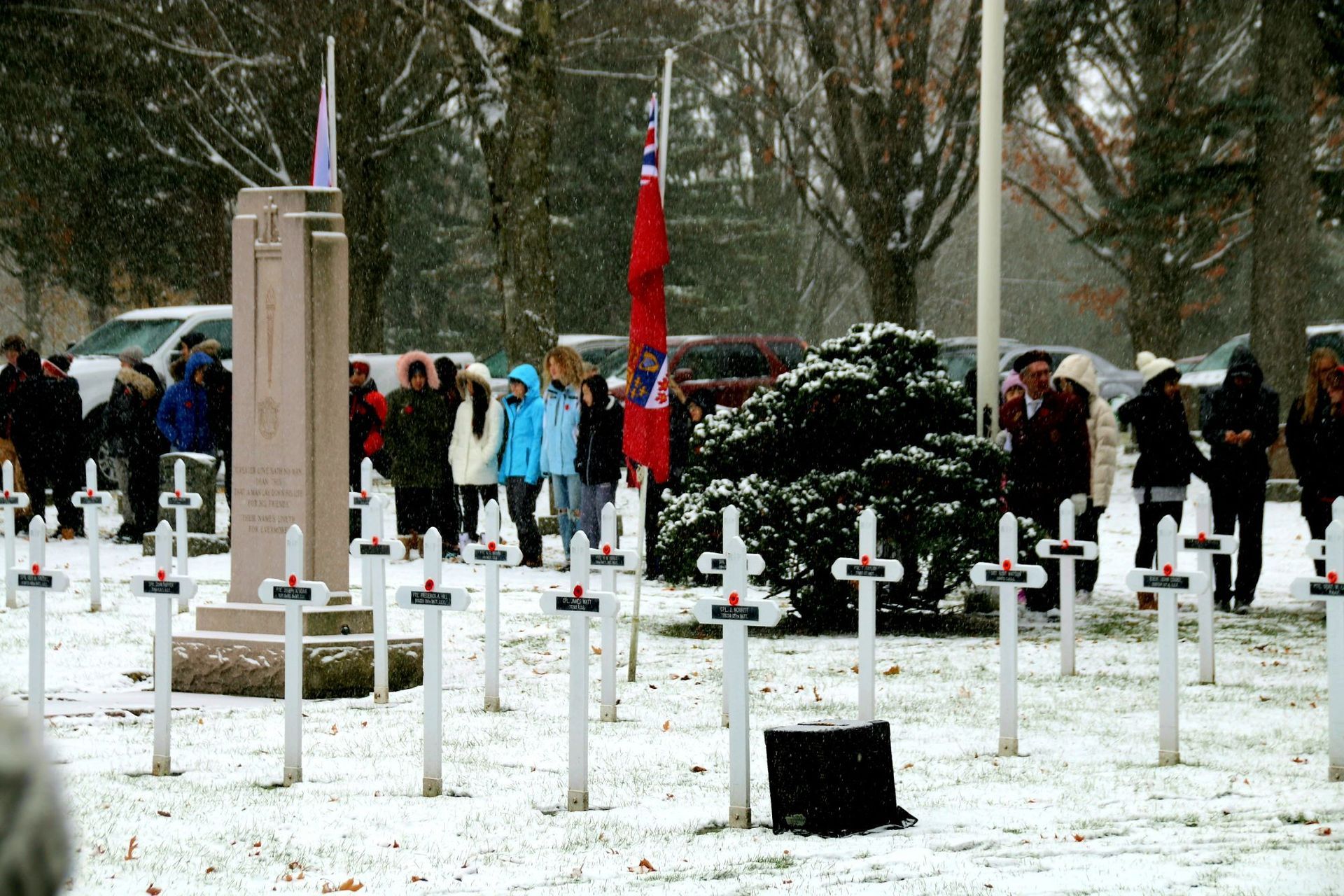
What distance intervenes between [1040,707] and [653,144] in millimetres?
3860

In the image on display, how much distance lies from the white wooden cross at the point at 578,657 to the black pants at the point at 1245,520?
7.74 meters

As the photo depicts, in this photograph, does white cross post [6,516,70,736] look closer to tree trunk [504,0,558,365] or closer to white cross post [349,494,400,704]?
white cross post [349,494,400,704]

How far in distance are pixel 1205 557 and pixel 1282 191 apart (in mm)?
13902

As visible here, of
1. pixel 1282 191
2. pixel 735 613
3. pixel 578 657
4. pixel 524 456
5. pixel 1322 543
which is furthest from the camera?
pixel 1282 191

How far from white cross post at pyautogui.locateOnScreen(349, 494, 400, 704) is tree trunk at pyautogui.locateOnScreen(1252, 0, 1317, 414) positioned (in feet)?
53.0

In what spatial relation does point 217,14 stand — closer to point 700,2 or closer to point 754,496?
point 700,2

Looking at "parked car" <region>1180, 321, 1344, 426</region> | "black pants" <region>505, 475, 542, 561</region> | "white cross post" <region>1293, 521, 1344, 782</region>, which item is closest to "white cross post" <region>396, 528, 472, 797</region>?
"white cross post" <region>1293, 521, 1344, 782</region>

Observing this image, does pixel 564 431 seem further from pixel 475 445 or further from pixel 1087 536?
pixel 1087 536

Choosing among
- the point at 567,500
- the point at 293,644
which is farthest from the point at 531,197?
the point at 293,644

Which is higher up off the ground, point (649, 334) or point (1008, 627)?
point (649, 334)

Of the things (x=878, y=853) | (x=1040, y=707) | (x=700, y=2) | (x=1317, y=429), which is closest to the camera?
(x=878, y=853)

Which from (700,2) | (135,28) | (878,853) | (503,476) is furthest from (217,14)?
(878,853)

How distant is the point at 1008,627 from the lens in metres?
8.16

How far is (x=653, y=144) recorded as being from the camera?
10305 mm
